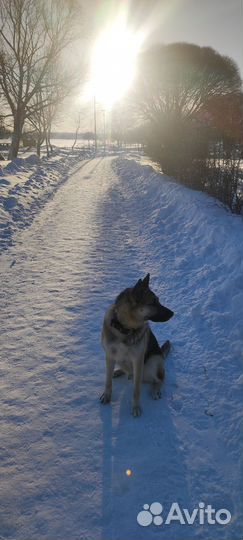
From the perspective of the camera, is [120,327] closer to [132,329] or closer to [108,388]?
[132,329]

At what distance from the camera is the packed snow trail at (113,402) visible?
2590mm

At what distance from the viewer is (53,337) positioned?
15.6ft

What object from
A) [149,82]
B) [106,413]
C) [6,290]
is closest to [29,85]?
[149,82]

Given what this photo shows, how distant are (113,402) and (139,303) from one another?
3.88 ft

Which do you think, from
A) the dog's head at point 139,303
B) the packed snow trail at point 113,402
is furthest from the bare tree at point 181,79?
the dog's head at point 139,303

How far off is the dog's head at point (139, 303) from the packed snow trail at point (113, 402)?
102 cm

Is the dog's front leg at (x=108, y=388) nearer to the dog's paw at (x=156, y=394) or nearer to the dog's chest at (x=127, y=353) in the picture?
the dog's chest at (x=127, y=353)

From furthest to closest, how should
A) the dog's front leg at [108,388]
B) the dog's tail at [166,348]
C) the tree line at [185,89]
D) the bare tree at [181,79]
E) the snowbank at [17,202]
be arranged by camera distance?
1. the bare tree at [181,79]
2. the tree line at [185,89]
3. the snowbank at [17,202]
4. the dog's tail at [166,348]
5. the dog's front leg at [108,388]

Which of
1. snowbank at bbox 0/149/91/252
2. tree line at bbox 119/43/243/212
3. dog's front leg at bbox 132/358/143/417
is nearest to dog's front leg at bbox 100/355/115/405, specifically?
dog's front leg at bbox 132/358/143/417

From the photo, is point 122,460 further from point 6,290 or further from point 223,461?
point 6,290

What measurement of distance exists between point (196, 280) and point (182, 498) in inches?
150

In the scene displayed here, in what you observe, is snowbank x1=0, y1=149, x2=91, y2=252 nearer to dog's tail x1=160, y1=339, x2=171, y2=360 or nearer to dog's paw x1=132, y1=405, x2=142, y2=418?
dog's tail x1=160, y1=339, x2=171, y2=360

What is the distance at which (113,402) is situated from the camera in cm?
365

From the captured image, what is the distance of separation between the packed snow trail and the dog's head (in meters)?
1.02
